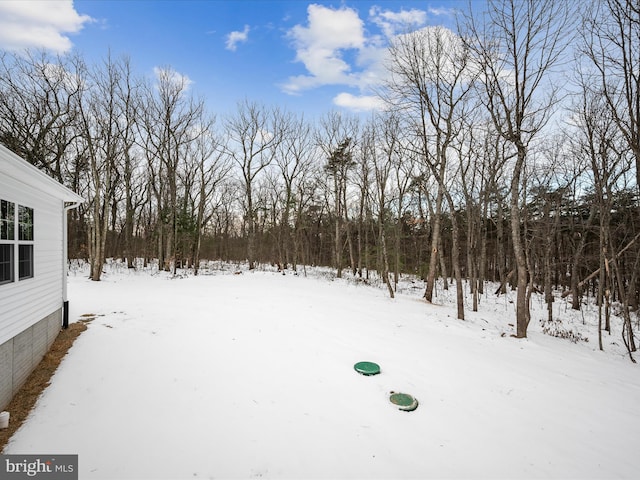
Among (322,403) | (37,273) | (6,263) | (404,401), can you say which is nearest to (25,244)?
(37,273)

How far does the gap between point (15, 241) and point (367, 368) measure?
598cm

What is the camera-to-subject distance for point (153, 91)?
54.2ft

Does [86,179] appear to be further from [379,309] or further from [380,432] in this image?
[380,432]

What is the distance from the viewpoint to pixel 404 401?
13.8 feet

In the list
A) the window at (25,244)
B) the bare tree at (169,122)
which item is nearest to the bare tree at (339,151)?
the bare tree at (169,122)

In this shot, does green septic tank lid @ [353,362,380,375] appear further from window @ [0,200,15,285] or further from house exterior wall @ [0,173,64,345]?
window @ [0,200,15,285]

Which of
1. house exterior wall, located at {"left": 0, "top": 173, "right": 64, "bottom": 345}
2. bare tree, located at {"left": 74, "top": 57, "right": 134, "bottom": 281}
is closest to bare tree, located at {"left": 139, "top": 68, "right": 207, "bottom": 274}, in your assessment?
bare tree, located at {"left": 74, "top": 57, "right": 134, "bottom": 281}

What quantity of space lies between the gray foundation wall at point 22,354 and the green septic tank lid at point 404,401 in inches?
210

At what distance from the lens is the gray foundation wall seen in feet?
12.6

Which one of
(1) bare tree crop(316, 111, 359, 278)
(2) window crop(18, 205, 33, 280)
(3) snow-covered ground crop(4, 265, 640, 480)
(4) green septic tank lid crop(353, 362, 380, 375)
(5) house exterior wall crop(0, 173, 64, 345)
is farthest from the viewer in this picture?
(1) bare tree crop(316, 111, 359, 278)

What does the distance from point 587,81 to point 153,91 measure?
19.6m

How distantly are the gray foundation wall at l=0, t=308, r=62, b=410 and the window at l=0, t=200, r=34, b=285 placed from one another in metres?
0.93

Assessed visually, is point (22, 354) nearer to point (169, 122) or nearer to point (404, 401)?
point (404, 401)

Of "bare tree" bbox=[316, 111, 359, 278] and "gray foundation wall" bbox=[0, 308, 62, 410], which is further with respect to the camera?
"bare tree" bbox=[316, 111, 359, 278]
